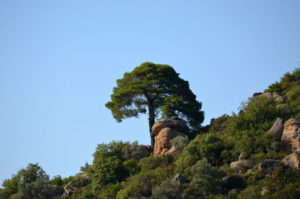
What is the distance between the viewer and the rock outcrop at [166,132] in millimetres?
48156

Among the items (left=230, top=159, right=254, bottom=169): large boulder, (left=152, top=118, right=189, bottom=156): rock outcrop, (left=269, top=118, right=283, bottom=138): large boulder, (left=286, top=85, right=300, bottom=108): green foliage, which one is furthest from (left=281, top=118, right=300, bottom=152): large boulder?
(left=152, top=118, right=189, bottom=156): rock outcrop

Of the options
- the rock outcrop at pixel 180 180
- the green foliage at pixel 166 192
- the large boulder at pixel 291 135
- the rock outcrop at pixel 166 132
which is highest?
the rock outcrop at pixel 166 132

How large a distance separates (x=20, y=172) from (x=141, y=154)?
13323 millimetres

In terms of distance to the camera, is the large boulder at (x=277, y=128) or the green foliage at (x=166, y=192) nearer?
the green foliage at (x=166, y=192)

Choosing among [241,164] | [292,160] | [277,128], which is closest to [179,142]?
[241,164]

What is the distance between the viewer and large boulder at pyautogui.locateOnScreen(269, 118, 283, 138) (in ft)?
121

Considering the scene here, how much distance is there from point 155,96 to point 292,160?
80.0 ft

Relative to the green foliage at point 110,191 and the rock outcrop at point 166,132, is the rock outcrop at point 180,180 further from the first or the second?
the rock outcrop at point 166,132

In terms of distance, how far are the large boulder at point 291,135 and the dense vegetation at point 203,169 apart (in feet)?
2.31

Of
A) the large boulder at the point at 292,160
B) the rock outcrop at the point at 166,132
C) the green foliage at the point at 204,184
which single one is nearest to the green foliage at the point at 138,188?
the green foliage at the point at 204,184

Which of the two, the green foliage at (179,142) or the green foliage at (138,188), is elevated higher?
the green foliage at (179,142)

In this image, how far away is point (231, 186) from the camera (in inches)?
1309

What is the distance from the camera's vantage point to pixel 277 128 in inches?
1467

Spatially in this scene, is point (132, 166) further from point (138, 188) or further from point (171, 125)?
point (138, 188)
